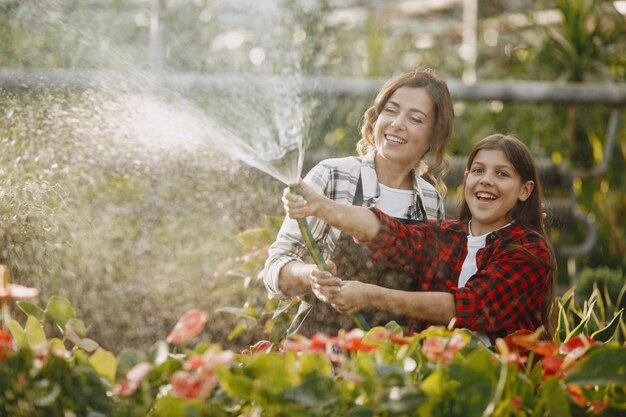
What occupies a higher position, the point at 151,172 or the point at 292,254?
the point at 151,172

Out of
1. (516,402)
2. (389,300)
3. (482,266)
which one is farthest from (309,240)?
(516,402)

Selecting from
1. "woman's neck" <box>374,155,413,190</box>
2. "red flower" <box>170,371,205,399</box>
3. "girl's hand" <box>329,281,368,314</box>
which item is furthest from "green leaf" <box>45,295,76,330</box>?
"woman's neck" <box>374,155,413,190</box>

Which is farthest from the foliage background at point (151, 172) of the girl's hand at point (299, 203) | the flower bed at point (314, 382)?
the flower bed at point (314, 382)

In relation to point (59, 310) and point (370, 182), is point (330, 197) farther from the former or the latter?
point (59, 310)

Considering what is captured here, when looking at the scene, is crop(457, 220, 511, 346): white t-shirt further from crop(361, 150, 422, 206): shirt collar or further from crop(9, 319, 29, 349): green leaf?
crop(9, 319, 29, 349): green leaf

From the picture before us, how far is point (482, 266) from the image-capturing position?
204 centimetres

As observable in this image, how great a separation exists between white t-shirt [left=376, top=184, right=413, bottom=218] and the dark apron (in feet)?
0.30

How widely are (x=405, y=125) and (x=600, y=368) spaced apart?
1.04 meters

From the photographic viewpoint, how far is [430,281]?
2.10 m

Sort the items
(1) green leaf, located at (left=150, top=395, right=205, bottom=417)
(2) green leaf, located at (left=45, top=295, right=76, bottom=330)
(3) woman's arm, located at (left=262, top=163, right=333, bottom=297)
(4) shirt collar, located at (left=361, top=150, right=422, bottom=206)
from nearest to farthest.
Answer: (1) green leaf, located at (left=150, top=395, right=205, bottom=417) < (2) green leaf, located at (left=45, top=295, right=76, bottom=330) < (3) woman's arm, located at (left=262, top=163, right=333, bottom=297) < (4) shirt collar, located at (left=361, top=150, right=422, bottom=206)

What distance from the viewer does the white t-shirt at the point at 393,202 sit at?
89.4 inches

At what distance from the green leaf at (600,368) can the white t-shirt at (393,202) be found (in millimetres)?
995

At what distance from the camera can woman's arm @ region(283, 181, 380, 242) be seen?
1.78m

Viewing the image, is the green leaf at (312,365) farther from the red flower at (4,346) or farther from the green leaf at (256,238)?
the green leaf at (256,238)
